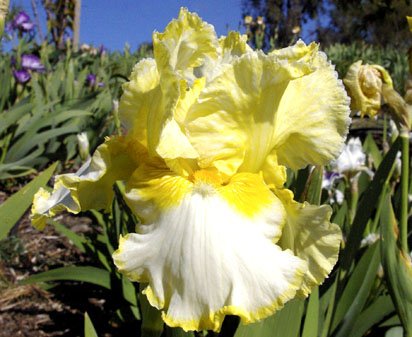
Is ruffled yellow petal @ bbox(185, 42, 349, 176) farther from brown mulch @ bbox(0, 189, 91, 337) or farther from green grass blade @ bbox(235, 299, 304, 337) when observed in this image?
brown mulch @ bbox(0, 189, 91, 337)

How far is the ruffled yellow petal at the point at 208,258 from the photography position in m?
0.65

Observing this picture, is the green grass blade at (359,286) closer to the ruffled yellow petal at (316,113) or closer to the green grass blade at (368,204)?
the green grass blade at (368,204)

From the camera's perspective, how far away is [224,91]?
770mm

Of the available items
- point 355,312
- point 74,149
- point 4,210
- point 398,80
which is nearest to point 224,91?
Result: point 4,210

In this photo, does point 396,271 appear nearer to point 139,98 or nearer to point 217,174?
point 217,174

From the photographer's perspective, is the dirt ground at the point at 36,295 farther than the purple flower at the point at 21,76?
No

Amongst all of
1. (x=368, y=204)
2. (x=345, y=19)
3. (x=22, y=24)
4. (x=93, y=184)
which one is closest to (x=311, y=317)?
(x=368, y=204)

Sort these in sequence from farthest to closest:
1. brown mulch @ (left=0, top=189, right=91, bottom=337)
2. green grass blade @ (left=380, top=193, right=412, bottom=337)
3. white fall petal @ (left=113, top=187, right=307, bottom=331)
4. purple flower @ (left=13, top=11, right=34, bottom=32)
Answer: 1. purple flower @ (left=13, top=11, right=34, bottom=32)
2. brown mulch @ (left=0, top=189, right=91, bottom=337)
3. green grass blade @ (left=380, top=193, right=412, bottom=337)
4. white fall petal @ (left=113, top=187, right=307, bottom=331)

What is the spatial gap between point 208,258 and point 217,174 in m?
0.18

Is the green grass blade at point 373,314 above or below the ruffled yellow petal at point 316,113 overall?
→ below

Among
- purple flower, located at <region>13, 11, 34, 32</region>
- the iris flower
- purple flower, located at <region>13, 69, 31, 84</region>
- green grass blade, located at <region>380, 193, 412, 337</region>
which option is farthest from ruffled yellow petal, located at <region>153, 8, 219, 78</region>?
purple flower, located at <region>13, 11, 34, 32</region>

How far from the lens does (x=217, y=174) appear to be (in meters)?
0.79

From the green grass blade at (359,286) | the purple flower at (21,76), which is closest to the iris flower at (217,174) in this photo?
the green grass blade at (359,286)

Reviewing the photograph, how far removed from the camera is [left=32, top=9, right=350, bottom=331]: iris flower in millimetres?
659
